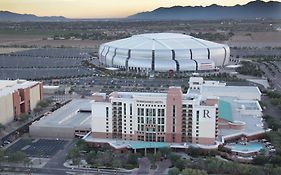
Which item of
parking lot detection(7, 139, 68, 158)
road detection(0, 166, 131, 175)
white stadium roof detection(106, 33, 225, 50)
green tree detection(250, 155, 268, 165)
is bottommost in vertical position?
road detection(0, 166, 131, 175)

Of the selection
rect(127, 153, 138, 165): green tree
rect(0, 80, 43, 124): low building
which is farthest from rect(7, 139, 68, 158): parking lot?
rect(127, 153, 138, 165): green tree

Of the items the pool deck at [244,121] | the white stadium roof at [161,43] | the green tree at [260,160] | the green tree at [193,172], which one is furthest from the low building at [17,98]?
the white stadium roof at [161,43]

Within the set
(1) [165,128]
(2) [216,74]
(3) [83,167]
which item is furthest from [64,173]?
(2) [216,74]

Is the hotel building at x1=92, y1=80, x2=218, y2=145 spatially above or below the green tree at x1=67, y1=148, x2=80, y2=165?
above

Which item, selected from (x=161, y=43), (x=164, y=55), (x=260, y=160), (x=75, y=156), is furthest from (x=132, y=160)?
(x=161, y=43)

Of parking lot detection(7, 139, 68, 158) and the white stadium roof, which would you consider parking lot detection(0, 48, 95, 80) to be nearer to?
the white stadium roof
